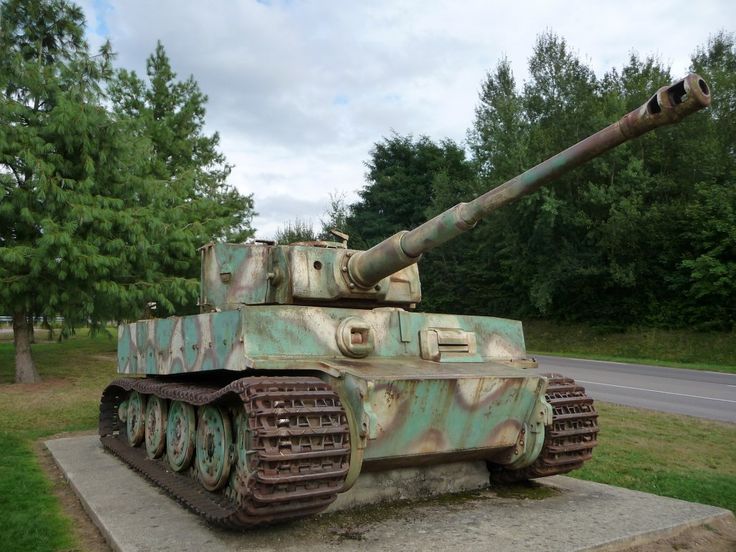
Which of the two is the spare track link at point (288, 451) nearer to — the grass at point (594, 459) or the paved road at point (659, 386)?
the grass at point (594, 459)

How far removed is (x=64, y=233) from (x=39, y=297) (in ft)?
5.88

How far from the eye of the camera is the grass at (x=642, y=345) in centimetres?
2238

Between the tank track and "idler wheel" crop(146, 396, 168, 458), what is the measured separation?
3852 mm

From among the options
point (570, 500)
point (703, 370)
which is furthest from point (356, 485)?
point (703, 370)

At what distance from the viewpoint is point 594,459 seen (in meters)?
8.72

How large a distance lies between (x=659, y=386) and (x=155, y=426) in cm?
1212

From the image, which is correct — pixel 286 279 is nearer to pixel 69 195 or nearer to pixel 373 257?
pixel 373 257

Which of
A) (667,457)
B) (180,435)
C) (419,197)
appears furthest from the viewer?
(419,197)

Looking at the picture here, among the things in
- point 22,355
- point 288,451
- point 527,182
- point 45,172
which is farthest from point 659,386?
point 22,355

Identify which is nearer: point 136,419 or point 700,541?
point 700,541

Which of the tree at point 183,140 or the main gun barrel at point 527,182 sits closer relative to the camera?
the main gun barrel at point 527,182

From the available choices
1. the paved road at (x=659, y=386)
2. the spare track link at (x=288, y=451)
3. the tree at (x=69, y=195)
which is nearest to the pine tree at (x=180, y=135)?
the tree at (x=69, y=195)

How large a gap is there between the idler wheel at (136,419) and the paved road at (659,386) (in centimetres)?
917

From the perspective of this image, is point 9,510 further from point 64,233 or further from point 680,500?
point 64,233
